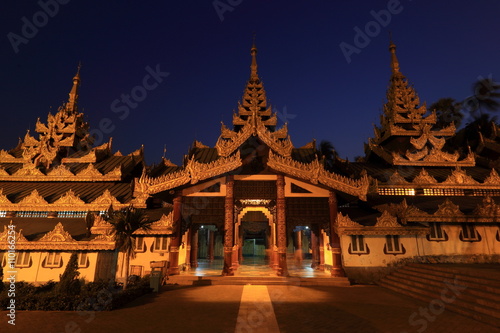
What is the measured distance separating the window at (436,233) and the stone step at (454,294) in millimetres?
3341

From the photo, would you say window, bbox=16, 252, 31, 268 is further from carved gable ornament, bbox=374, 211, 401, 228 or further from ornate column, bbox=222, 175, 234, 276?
carved gable ornament, bbox=374, 211, 401, 228

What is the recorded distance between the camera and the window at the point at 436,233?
16.1 metres

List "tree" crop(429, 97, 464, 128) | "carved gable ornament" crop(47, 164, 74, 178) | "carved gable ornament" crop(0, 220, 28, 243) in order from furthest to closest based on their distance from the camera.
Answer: "tree" crop(429, 97, 464, 128), "carved gable ornament" crop(47, 164, 74, 178), "carved gable ornament" crop(0, 220, 28, 243)

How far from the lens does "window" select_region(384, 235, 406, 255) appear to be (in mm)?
15797

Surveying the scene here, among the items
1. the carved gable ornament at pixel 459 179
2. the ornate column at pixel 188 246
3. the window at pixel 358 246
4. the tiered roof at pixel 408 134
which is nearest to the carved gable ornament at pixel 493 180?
the carved gable ornament at pixel 459 179

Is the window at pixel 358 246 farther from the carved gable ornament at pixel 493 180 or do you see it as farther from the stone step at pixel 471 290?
the carved gable ornament at pixel 493 180

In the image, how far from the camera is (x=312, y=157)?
2303 centimetres

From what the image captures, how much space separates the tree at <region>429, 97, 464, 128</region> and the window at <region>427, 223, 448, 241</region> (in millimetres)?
35995

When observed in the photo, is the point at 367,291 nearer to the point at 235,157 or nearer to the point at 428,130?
the point at 235,157

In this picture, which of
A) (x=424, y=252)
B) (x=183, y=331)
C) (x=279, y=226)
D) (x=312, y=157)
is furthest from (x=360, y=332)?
(x=312, y=157)

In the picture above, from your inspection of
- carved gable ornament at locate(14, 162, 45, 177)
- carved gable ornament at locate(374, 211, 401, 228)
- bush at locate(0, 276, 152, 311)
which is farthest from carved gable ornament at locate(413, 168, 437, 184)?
carved gable ornament at locate(14, 162, 45, 177)

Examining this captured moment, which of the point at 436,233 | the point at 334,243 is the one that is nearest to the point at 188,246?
the point at 334,243

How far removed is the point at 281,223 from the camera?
660 inches

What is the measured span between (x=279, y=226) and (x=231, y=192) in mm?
3511
